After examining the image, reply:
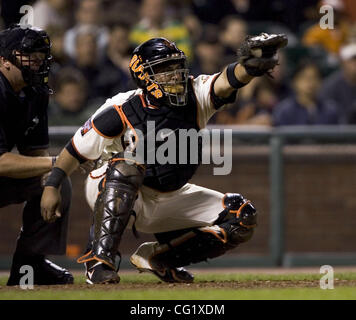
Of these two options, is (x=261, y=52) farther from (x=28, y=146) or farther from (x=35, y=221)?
(x=35, y=221)

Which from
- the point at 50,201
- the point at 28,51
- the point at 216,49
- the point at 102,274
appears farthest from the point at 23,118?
the point at 216,49

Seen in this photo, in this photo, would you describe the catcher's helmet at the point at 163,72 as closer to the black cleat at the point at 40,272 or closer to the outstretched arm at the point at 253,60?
the outstretched arm at the point at 253,60

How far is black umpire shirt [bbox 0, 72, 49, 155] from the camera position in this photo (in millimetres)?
6051

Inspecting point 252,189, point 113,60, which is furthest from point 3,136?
point 113,60

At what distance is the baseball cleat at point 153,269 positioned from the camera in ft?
19.4

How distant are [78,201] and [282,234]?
222cm

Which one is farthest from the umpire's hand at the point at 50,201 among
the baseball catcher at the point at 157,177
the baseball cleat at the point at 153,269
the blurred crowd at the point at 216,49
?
the blurred crowd at the point at 216,49

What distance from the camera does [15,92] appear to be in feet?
20.2

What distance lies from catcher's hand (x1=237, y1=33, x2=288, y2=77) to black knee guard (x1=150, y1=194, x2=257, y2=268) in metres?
0.98

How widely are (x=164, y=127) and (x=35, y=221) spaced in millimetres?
1316

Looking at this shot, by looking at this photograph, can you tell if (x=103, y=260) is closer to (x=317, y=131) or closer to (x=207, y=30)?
(x=317, y=131)

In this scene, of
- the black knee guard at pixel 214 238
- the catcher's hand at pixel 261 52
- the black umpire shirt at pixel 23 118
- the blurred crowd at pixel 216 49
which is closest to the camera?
the catcher's hand at pixel 261 52

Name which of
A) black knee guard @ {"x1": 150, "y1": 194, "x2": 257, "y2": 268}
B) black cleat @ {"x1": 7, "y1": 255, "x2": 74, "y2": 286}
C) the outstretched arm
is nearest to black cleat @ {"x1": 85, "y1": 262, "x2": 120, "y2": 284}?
black knee guard @ {"x1": 150, "y1": 194, "x2": 257, "y2": 268}

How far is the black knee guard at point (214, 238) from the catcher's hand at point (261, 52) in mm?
985
